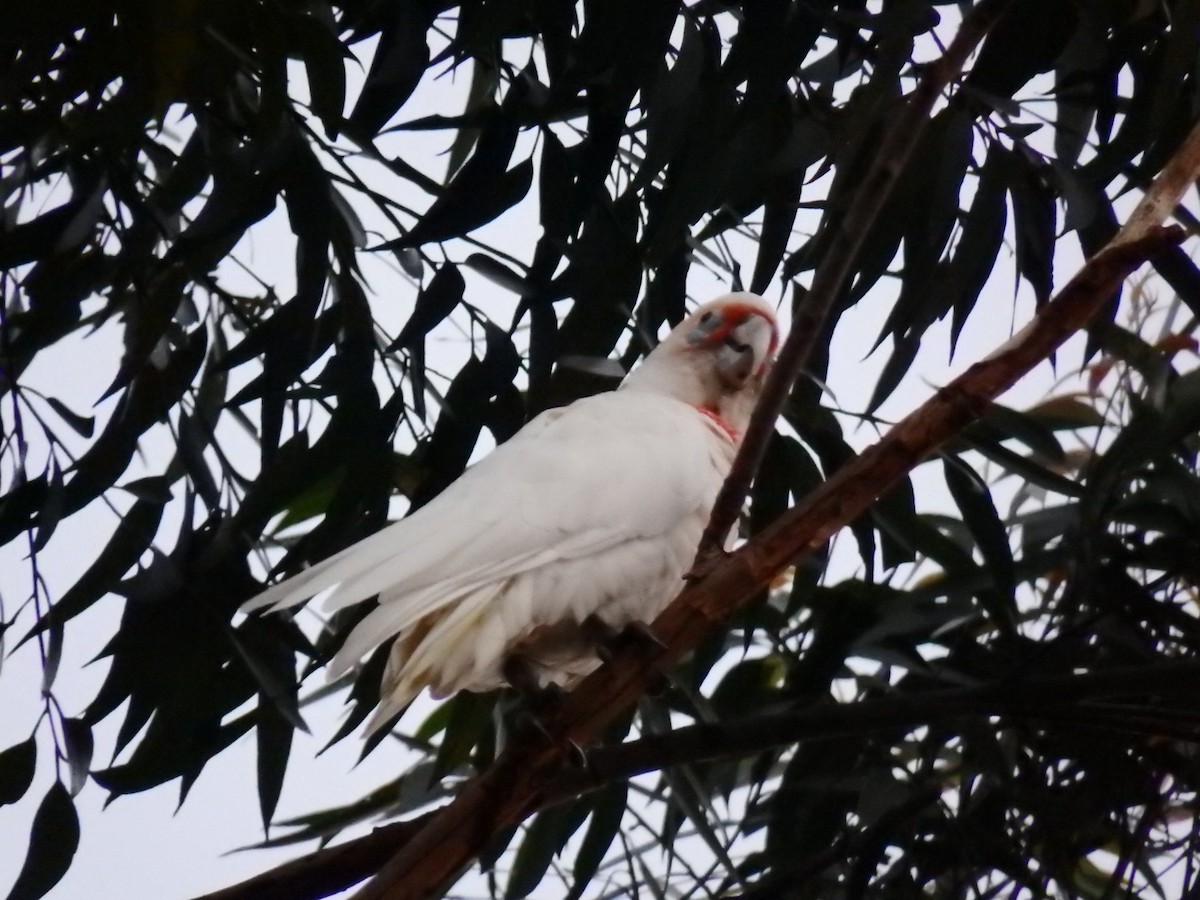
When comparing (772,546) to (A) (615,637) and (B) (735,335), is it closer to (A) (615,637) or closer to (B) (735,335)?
(A) (615,637)

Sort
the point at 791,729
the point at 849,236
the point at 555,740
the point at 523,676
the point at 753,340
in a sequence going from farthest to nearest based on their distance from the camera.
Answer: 1. the point at 753,340
2. the point at 523,676
3. the point at 791,729
4. the point at 555,740
5. the point at 849,236

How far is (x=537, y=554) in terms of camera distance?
119 cm

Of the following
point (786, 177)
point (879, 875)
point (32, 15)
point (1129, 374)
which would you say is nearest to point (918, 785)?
point (879, 875)

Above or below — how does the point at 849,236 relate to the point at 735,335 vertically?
below

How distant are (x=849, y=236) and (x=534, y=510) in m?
0.43

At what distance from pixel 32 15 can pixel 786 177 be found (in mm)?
611

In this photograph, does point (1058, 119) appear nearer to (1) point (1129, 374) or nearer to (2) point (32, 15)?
(1) point (1129, 374)

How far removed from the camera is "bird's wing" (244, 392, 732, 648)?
1.08 metres

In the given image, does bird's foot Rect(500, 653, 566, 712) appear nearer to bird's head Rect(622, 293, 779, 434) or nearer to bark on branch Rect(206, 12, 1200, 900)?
bark on branch Rect(206, 12, 1200, 900)

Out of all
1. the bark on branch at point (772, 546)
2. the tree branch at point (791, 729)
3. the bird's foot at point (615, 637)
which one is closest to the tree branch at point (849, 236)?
the bark on branch at point (772, 546)

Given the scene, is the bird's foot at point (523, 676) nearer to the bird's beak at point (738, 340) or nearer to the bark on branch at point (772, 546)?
the bark on branch at point (772, 546)

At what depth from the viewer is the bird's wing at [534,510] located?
1075 mm

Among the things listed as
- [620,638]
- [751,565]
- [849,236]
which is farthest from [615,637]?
[849,236]

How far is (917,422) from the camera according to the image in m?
0.95
